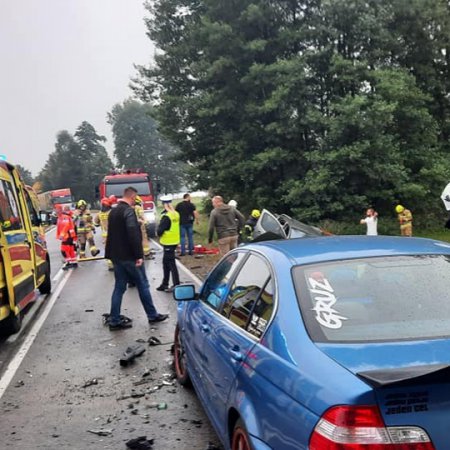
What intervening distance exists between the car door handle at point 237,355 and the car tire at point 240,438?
12.3 inches

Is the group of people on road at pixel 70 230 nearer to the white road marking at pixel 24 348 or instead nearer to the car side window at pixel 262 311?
the white road marking at pixel 24 348

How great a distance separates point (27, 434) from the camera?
4.17 meters

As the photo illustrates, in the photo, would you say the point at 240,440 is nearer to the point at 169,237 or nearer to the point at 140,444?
the point at 140,444

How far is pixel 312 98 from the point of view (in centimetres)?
2020

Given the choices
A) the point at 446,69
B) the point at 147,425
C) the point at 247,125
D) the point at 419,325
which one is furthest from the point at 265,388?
the point at 446,69

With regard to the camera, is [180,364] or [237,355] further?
[180,364]

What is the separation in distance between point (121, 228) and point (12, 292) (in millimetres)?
1683

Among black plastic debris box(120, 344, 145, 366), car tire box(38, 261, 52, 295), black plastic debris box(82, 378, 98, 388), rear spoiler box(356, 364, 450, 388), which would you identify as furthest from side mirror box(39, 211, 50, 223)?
rear spoiler box(356, 364, 450, 388)

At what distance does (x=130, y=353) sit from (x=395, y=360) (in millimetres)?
4375

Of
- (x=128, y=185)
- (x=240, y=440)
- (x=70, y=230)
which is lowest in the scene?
(x=240, y=440)

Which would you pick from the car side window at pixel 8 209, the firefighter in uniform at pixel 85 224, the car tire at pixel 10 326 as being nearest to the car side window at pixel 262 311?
the car side window at pixel 8 209

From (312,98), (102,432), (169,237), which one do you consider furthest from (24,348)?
(312,98)

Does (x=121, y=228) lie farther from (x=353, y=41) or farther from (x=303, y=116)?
(x=353, y=41)

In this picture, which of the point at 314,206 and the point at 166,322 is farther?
the point at 314,206
